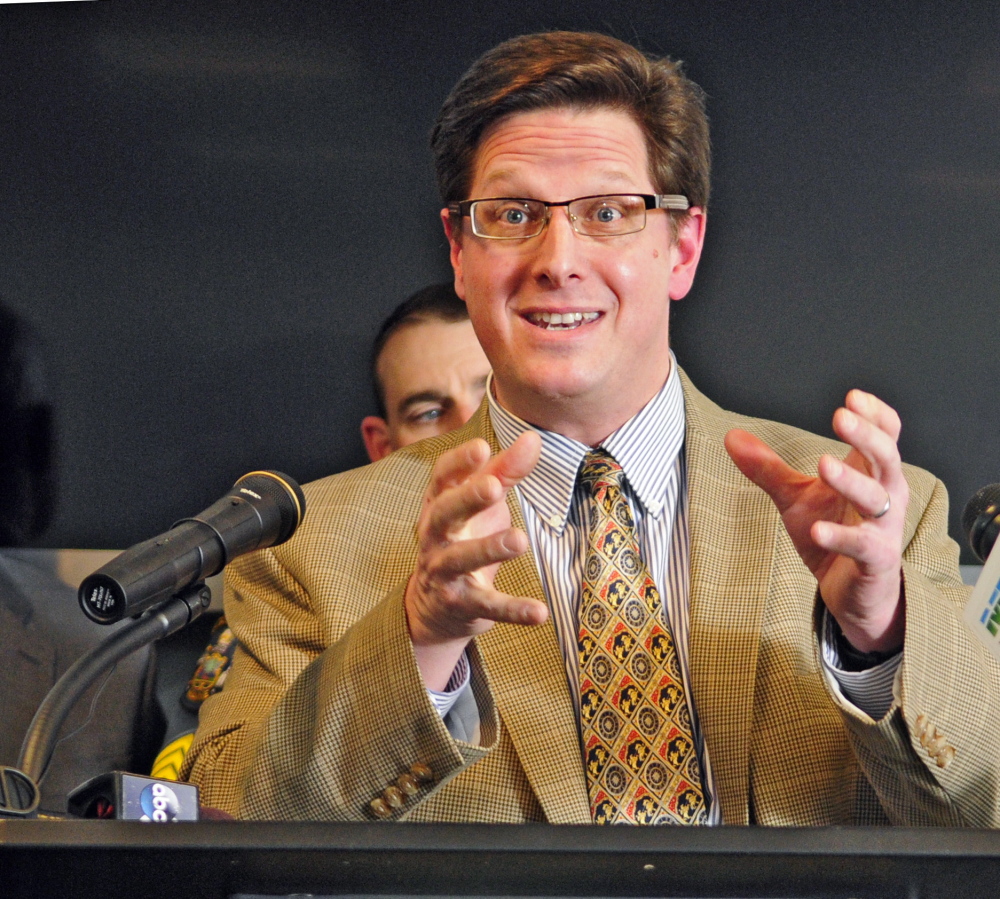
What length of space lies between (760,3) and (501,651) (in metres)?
1.27

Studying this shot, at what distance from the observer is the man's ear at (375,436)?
2041 millimetres

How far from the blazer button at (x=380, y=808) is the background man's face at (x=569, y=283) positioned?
546 millimetres

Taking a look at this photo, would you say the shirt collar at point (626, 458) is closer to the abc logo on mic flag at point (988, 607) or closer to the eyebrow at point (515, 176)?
the eyebrow at point (515, 176)

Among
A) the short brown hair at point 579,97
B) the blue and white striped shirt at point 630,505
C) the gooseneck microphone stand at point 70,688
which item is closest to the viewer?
the gooseneck microphone stand at point 70,688

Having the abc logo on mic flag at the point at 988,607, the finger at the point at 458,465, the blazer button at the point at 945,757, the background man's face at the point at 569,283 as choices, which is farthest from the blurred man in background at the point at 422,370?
the abc logo on mic flag at the point at 988,607

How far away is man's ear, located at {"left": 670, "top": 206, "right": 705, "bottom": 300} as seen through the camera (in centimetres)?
158

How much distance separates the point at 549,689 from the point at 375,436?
2.76 ft

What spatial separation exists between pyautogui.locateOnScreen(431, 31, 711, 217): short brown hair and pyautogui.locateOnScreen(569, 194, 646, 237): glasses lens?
0.23ft

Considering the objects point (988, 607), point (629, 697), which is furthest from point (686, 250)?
point (988, 607)

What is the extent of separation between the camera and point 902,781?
1091 millimetres

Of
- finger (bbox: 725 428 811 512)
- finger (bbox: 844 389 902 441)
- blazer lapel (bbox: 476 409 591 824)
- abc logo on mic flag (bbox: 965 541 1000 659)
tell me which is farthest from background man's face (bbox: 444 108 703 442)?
abc logo on mic flag (bbox: 965 541 1000 659)

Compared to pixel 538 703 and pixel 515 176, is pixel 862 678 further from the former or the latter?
pixel 515 176

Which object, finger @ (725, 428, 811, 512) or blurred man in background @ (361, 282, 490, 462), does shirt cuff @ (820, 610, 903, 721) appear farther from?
blurred man in background @ (361, 282, 490, 462)

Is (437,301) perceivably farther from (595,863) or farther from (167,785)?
(595,863)
